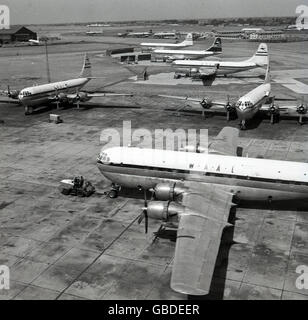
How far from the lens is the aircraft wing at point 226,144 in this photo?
35.7 metres

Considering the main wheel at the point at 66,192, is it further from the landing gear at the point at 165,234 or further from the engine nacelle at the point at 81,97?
the engine nacelle at the point at 81,97

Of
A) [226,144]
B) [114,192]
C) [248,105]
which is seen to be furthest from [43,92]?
[226,144]

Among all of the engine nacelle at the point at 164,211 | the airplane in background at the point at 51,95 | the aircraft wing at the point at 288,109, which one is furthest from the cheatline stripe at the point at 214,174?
the airplane in background at the point at 51,95

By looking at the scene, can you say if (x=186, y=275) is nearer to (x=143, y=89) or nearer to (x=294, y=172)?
(x=294, y=172)

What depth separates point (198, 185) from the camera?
29672mm

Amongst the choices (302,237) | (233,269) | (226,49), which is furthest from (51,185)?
(226,49)

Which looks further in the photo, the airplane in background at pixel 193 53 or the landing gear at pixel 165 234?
the airplane in background at pixel 193 53

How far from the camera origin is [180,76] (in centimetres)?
9975

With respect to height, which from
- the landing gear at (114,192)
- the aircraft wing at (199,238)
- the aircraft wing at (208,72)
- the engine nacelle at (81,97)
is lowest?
the landing gear at (114,192)

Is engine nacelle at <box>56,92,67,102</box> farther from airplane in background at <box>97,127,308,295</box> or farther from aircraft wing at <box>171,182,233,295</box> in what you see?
aircraft wing at <box>171,182,233,295</box>

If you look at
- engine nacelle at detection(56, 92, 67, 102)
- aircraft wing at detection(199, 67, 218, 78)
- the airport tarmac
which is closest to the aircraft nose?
the airport tarmac

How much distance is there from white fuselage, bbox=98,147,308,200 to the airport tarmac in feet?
6.82

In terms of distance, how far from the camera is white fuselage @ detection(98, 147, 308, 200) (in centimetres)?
2895
